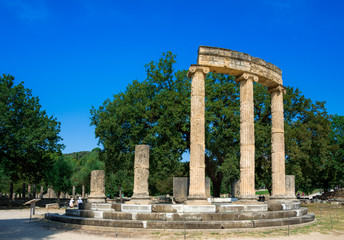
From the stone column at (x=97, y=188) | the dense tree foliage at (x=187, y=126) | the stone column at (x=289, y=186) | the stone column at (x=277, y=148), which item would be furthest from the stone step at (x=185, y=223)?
the dense tree foliage at (x=187, y=126)

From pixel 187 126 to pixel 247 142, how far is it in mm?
10601

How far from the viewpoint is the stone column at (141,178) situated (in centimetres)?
1648

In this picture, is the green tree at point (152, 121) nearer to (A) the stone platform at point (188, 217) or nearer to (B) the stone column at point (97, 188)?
(B) the stone column at point (97, 188)

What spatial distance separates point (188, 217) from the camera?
1354 centimetres

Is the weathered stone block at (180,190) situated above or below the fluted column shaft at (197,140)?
below

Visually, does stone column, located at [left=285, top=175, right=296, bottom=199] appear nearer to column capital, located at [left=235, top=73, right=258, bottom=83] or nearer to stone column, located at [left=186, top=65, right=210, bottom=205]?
stone column, located at [left=186, top=65, right=210, bottom=205]

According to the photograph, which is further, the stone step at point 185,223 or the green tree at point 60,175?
the green tree at point 60,175

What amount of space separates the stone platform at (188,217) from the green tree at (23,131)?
1606cm

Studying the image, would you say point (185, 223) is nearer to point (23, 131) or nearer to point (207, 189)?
point (207, 189)

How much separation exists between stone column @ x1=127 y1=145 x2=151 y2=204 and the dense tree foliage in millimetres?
9131

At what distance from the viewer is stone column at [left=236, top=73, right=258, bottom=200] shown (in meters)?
17.3

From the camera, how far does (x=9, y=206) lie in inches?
1296

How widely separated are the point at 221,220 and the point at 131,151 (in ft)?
54.1

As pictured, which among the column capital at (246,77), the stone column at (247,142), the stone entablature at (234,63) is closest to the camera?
the stone column at (247,142)
